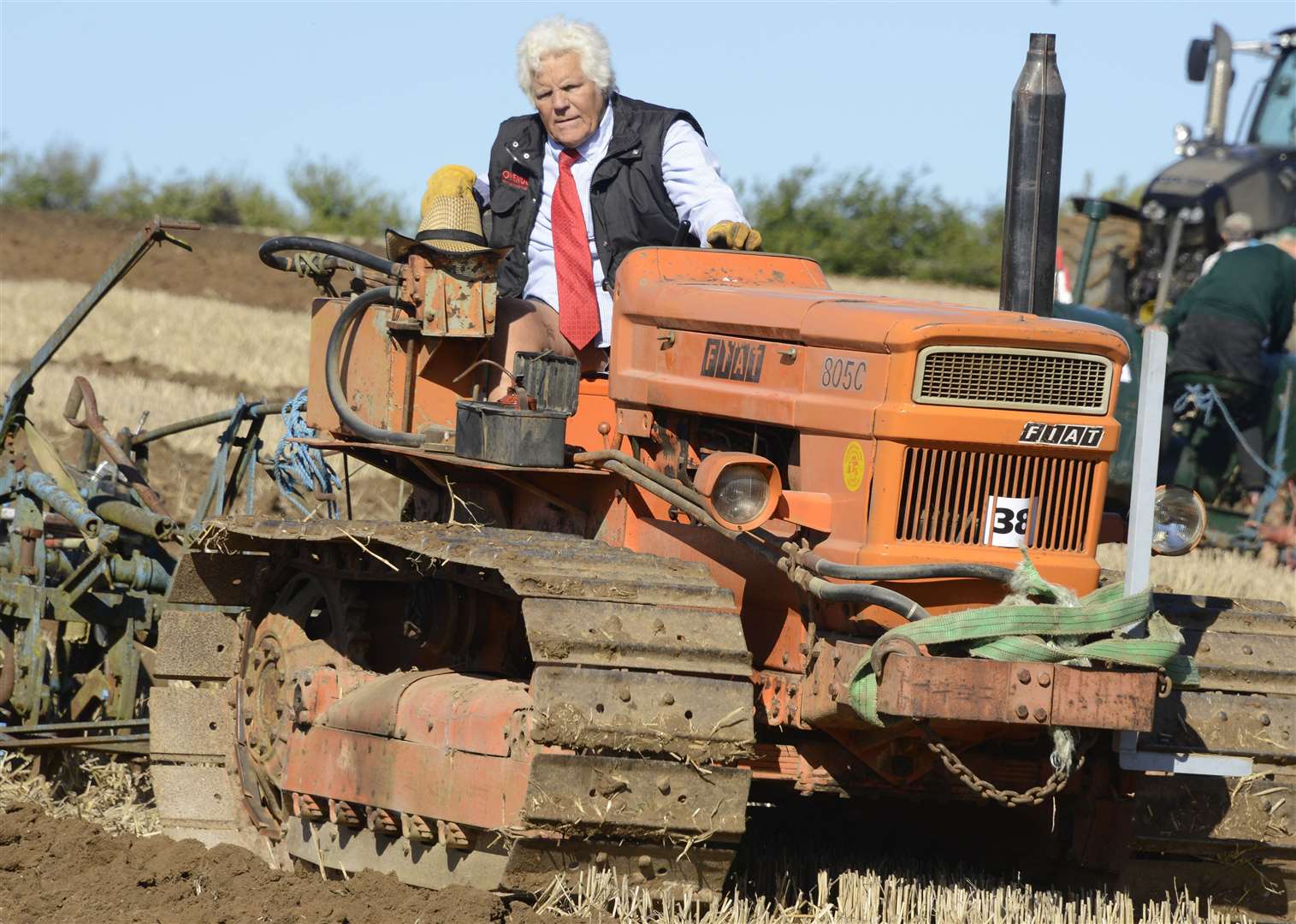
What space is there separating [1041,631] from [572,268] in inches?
100.0

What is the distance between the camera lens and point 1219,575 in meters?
11.8

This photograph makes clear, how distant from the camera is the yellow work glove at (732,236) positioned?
6527mm

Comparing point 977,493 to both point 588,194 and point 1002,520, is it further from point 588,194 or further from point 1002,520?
point 588,194

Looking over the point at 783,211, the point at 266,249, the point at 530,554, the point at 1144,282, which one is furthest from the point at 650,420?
the point at 783,211

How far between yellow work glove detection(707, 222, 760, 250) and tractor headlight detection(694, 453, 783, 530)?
1.32m

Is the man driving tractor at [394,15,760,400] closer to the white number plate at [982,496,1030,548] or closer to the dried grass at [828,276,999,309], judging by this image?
the white number plate at [982,496,1030,548]

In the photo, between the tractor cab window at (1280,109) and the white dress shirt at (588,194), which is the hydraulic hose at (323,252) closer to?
the white dress shirt at (588,194)

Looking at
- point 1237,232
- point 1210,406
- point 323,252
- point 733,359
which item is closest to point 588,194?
point 323,252

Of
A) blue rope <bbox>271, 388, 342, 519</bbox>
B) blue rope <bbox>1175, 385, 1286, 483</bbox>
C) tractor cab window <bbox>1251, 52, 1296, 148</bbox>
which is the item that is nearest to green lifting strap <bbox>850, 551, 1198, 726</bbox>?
blue rope <bbox>271, 388, 342, 519</bbox>

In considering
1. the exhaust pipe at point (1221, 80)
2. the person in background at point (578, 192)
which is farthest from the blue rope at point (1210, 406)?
the person in background at point (578, 192)

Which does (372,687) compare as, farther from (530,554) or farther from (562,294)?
(562,294)

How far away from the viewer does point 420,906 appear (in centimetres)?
556

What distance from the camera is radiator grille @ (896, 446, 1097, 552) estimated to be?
Result: 17.4 feet

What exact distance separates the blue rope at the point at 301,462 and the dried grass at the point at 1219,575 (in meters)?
4.68
